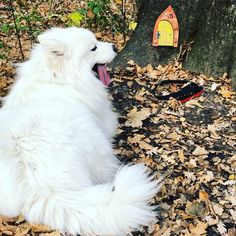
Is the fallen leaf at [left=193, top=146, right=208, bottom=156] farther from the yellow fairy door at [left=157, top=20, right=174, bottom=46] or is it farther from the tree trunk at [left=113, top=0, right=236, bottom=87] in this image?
the yellow fairy door at [left=157, top=20, right=174, bottom=46]

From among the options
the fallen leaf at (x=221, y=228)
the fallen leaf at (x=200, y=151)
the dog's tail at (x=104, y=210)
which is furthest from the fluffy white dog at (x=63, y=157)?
the fallen leaf at (x=200, y=151)

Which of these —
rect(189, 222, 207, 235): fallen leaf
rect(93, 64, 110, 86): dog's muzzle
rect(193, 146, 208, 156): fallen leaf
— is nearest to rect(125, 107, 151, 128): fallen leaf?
rect(93, 64, 110, 86): dog's muzzle

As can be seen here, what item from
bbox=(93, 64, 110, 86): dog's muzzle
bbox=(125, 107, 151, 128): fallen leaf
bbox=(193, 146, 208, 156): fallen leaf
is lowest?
bbox=(193, 146, 208, 156): fallen leaf

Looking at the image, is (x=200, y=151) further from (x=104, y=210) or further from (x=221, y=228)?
(x=104, y=210)

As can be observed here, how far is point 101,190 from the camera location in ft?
9.55

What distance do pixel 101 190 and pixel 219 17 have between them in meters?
2.94

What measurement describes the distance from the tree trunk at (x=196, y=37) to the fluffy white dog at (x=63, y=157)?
1.55m

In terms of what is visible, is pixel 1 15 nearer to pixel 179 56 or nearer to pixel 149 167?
pixel 179 56

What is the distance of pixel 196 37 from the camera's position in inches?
203

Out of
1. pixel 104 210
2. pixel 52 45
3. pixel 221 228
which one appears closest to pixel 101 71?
pixel 52 45

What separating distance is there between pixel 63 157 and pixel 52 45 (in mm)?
1115

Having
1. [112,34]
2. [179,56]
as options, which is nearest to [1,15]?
[112,34]

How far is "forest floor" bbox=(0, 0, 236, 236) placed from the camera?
3334mm

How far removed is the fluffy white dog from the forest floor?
25cm
